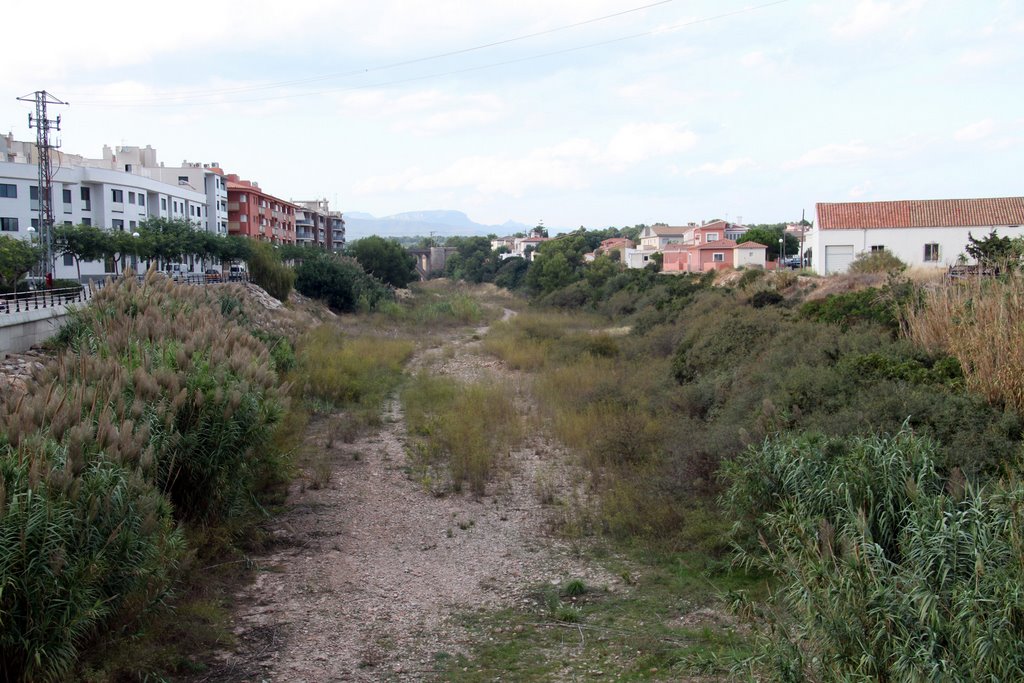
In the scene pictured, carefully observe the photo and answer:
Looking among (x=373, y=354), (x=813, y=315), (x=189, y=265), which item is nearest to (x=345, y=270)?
(x=189, y=265)

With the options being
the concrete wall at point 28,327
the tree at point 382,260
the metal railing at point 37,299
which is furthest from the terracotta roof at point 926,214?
the tree at point 382,260

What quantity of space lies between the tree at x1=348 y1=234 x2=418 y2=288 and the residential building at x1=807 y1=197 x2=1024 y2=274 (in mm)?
40223

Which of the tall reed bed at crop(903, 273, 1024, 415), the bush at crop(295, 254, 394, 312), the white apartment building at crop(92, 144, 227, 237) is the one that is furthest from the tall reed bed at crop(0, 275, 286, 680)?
the white apartment building at crop(92, 144, 227, 237)

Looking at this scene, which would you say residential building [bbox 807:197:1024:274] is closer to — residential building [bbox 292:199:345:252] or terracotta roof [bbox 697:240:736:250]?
terracotta roof [bbox 697:240:736:250]

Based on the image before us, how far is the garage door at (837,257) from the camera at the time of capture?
40.3 m

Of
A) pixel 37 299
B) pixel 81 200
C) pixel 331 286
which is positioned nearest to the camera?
pixel 37 299

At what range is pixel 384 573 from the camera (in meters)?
10.4

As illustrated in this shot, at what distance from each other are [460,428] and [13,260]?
61.5 ft

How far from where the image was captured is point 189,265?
2403 inches

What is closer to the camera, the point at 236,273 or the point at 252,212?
the point at 236,273

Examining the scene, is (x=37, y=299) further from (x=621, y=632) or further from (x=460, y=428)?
(x=621, y=632)

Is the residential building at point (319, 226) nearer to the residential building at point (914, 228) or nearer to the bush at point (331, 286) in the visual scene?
the bush at point (331, 286)

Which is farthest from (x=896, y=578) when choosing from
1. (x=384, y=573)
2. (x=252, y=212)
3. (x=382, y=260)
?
(x=252, y=212)

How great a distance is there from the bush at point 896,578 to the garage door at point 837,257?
112ft
